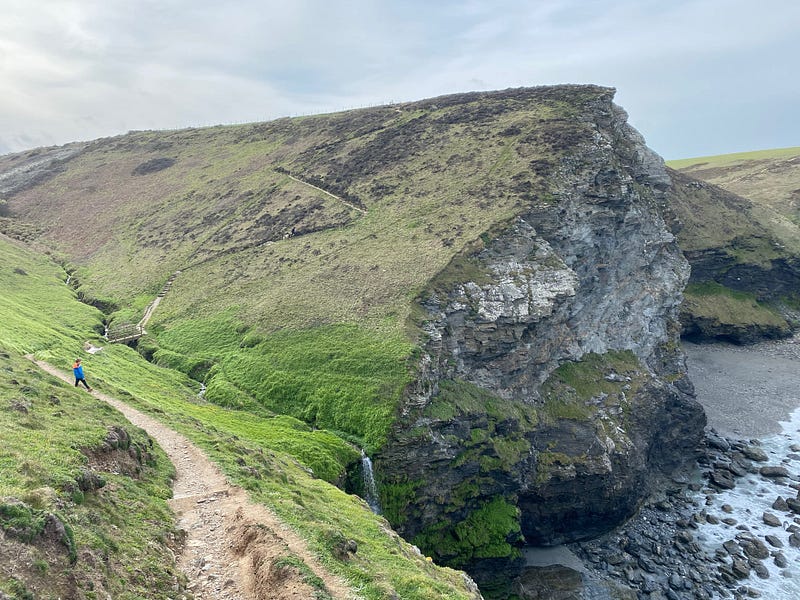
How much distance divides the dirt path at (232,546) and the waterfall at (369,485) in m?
14.2

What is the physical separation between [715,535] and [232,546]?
46.2 meters

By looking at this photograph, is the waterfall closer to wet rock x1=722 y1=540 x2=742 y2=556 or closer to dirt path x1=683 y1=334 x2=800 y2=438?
wet rock x1=722 y1=540 x2=742 y2=556

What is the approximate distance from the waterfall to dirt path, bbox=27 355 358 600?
14.2m

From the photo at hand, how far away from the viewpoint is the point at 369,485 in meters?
35.0

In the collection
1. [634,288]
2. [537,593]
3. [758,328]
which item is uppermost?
[634,288]

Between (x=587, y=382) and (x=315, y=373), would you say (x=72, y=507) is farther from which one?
(x=587, y=382)

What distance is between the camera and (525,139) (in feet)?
244

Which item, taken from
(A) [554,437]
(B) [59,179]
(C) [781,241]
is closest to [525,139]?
(A) [554,437]

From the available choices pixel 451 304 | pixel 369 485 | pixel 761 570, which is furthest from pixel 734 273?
pixel 369 485

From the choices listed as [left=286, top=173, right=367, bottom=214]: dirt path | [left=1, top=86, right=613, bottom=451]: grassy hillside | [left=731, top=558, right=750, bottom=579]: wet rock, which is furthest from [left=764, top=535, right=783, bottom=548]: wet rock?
[left=286, top=173, right=367, bottom=214]: dirt path

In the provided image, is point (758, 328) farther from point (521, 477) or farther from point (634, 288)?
point (521, 477)

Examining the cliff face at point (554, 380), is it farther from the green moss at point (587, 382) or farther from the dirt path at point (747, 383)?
the dirt path at point (747, 383)

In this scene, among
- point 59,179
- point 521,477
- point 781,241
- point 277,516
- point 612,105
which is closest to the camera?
point 277,516

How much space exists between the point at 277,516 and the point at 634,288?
58341 mm
